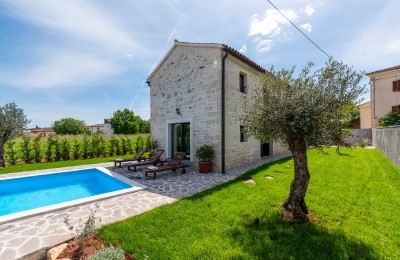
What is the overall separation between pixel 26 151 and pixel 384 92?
37.1 metres

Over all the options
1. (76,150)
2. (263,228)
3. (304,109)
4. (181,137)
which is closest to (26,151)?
(76,150)

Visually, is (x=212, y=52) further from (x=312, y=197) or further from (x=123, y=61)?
(x=312, y=197)

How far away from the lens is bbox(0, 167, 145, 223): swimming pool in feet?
22.0

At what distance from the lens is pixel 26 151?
42.9 ft

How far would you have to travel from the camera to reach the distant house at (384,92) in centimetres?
2312

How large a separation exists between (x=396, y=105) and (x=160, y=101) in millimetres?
28209

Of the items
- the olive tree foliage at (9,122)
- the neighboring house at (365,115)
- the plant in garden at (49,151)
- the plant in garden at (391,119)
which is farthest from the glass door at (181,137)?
the neighboring house at (365,115)

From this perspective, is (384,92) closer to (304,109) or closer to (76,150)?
(304,109)

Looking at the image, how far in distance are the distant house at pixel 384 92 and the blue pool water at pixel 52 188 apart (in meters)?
30.9

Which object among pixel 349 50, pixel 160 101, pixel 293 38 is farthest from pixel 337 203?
pixel 160 101

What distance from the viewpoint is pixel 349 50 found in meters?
10.1

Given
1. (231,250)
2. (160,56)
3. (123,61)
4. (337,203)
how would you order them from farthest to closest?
(160,56) → (123,61) → (337,203) → (231,250)

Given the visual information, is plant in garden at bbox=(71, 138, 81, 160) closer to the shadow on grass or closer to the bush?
the bush

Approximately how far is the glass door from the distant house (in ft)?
85.4
